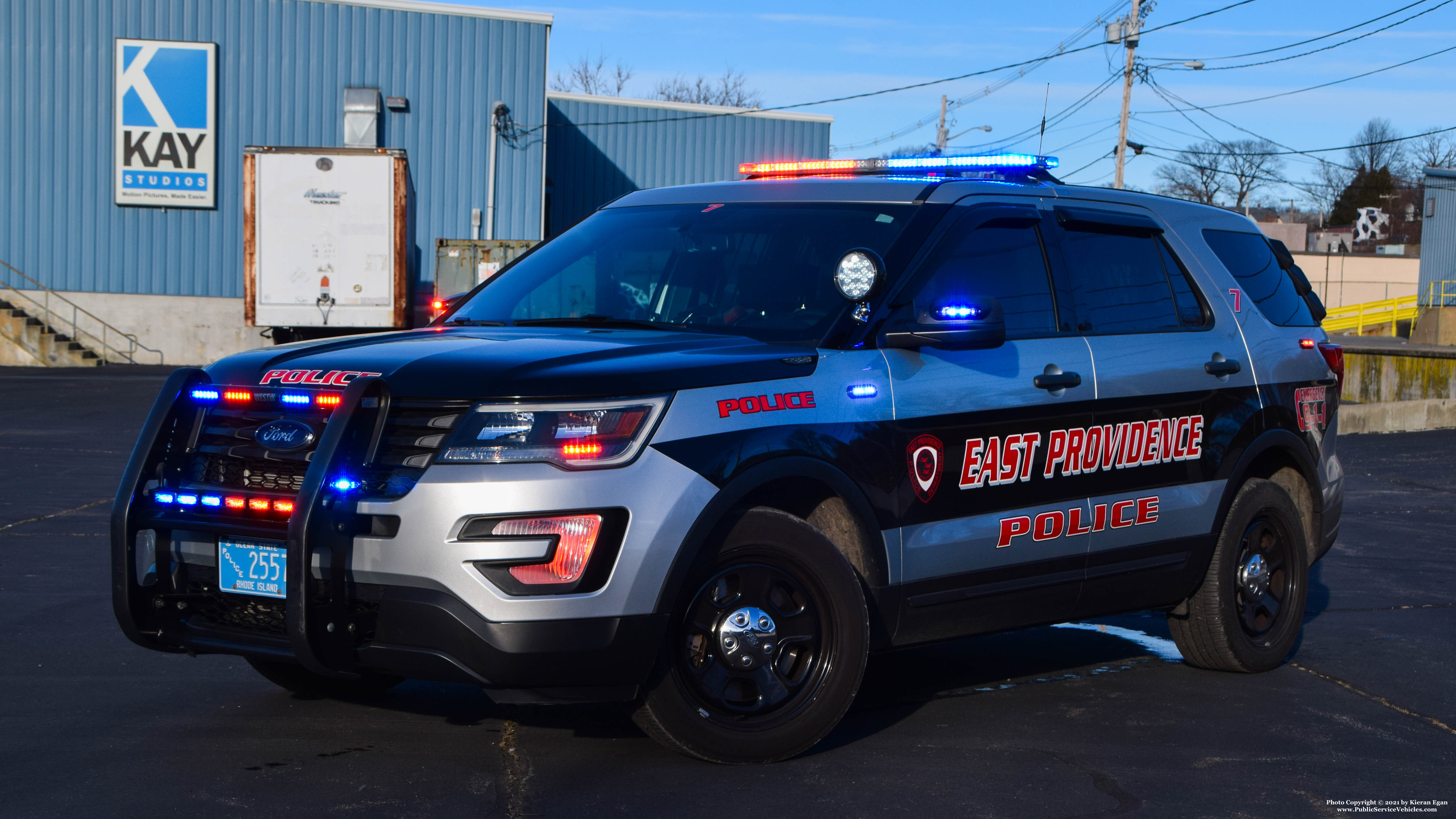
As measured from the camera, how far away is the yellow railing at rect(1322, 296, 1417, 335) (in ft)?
192

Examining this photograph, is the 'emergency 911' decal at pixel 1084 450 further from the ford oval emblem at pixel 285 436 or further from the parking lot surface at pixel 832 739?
the ford oval emblem at pixel 285 436

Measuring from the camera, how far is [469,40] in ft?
107

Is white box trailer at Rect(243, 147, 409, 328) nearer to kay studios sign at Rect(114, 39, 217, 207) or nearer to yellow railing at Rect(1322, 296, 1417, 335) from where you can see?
kay studios sign at Rect(114, 39, 217, 207)

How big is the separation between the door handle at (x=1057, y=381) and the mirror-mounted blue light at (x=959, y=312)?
→ 0.56 meters

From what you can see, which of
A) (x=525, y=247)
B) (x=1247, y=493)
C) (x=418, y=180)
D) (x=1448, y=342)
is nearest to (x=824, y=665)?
(x=1247, y=493)

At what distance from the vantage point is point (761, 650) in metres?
4.57

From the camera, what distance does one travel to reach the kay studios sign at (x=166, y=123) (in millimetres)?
31469

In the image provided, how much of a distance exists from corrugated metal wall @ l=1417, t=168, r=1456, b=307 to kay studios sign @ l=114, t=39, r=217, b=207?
42923 millimetres

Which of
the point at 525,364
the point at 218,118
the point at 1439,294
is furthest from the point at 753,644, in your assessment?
the point at 1439,294

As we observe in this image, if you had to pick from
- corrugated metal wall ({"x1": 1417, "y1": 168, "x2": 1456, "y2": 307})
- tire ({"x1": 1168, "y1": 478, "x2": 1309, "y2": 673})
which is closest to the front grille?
tire ({"x1": 1168, "y1": 478, "x2": 1309, "y2": 673})

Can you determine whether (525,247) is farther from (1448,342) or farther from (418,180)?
(1448,342)

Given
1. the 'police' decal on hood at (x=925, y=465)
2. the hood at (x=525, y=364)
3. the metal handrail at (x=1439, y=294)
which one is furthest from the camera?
the metal handrail at (x=1439, y=294)

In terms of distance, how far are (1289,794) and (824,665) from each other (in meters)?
1.51

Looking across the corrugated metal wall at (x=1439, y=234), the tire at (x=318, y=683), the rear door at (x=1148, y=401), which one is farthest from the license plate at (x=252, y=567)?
the corrugated metal wall at (x=1439, y=234)
